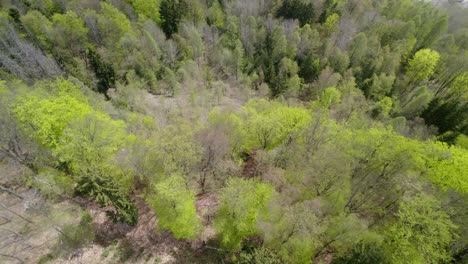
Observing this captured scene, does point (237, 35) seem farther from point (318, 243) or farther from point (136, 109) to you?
point (318, 243)

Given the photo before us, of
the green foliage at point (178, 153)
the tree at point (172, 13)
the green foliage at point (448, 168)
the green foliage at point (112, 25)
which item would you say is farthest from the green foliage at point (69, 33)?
the green foliage at point (448, 168)

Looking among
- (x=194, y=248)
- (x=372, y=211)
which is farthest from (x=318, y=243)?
(x=194, y=248)

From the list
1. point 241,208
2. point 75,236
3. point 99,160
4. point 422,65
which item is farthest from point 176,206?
point 422,65

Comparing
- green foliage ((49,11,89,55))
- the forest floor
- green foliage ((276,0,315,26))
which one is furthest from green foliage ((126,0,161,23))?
the forest floor

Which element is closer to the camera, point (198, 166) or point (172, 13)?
point (198, 166)

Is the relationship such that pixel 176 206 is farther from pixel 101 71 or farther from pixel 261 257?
pixel 101 71

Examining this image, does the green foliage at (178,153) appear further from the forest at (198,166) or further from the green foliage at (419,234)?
the green foliage at (419,234)
